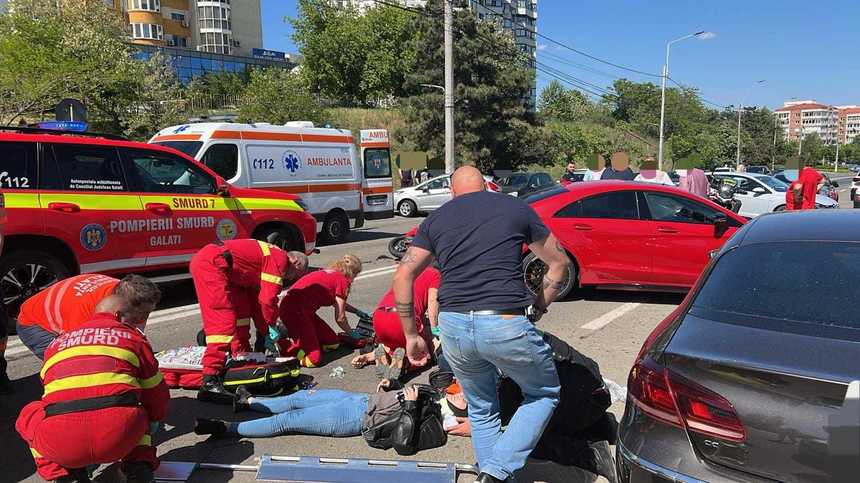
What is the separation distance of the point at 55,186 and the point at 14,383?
247cm

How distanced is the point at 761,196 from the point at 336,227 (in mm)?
11427

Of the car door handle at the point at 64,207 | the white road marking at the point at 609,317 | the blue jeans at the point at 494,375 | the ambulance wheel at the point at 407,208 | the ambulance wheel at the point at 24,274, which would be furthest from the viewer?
the ambulance wheel at the point at 407,208

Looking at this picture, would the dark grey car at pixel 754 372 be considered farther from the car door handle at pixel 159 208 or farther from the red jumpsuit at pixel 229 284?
the car door handle at pixel 159 208

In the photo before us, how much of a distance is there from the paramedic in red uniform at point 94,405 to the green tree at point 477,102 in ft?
104

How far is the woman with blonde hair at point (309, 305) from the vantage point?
521cm

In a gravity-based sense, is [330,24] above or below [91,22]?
above

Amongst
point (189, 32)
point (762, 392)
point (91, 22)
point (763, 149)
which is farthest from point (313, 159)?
point (763, 149)

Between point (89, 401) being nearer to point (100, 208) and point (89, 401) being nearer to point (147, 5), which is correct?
point (100, 208)

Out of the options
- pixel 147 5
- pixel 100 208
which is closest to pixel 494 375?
pixel 100 208

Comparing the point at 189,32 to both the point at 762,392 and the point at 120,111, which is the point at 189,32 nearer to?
the point at 120,111

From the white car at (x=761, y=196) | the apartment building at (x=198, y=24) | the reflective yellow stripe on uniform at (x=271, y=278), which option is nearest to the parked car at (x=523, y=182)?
the white car at (x=761, y=196)

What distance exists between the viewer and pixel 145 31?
6806 centimetres

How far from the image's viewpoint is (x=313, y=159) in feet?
41.7

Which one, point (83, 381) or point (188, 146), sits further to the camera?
point (188, 146)
